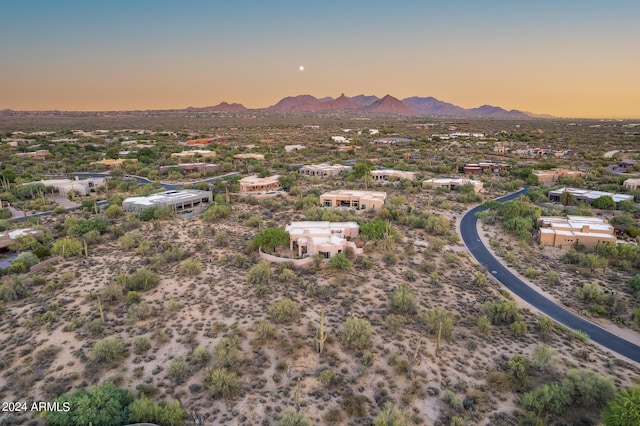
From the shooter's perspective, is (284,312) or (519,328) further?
(284,312)

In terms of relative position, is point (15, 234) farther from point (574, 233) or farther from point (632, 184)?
point (632, 184)

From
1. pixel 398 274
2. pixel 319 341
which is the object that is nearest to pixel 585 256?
pixel 398 274

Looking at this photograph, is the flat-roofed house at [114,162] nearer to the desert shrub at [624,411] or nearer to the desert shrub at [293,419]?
the desert shrub at [293,419]

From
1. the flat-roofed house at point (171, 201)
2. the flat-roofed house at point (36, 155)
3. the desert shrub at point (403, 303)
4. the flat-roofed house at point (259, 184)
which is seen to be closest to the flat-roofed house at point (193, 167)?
the flat-roofed house at point (259, 184)

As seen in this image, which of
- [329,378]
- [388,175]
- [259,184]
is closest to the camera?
[329,378]

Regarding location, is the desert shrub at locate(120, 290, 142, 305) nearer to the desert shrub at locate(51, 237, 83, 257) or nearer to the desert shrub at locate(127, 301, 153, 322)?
the desert shrub at locate(127, 301, 153, 322)

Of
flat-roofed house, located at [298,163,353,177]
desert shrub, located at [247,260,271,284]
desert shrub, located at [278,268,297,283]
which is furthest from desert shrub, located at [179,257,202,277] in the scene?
flat-roofed house, located at [298,163,353,177]

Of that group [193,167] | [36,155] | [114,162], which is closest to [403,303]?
[193,167]
